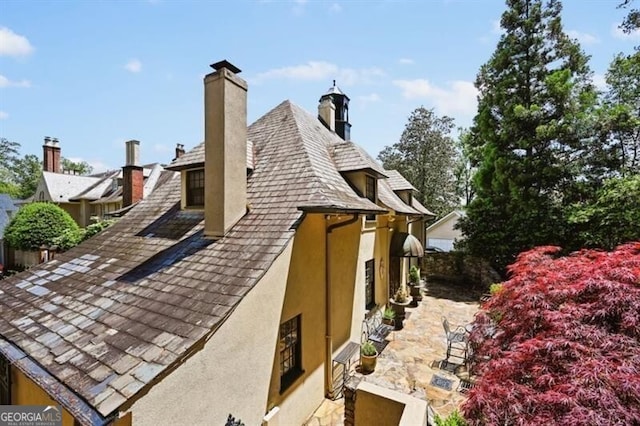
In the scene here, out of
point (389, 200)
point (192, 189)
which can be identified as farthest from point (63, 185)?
point (389, 200)

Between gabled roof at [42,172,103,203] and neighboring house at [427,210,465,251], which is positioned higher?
gabled roof at [42,172,103,203]

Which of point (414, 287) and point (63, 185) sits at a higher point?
point (63, 185)

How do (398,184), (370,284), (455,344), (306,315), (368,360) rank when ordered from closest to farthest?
(306,315)
(368,360)
(455,344)
(370,284)
(398,184)

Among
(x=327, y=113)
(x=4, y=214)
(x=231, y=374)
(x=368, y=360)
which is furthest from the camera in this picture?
(x=4, y=214)

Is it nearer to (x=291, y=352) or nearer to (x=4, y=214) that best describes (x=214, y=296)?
(x=291, y=352)

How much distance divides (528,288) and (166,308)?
24.8 ft

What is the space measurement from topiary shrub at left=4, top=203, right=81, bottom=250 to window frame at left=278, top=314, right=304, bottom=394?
2185 cm

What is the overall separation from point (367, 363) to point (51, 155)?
1671 inches

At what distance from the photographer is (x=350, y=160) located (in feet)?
37.0

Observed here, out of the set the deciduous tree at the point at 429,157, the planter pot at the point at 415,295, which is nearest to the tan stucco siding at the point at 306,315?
the planter pot at the point at 415,295

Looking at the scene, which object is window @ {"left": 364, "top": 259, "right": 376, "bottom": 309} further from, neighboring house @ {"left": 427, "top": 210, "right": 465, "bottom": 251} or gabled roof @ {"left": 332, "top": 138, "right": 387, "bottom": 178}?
neighboring house @ {"left": 427, "top": 210, "right": 465, "bottom": 251}

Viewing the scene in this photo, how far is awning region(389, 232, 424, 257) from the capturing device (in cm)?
1523

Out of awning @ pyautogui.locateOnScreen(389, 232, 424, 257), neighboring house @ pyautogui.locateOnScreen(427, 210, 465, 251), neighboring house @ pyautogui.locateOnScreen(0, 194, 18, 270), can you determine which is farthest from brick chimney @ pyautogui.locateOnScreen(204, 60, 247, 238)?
neighboring house @ pyautogui.locateOnScreen(427, 210, 465, 251)
